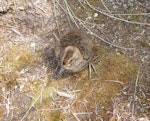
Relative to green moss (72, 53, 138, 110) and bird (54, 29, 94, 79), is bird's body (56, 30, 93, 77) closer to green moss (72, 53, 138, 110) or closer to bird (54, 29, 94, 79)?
bird (54, 29, 94, 79)

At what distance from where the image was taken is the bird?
3242 mm

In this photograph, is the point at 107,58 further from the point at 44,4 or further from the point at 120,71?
the point at 44,4

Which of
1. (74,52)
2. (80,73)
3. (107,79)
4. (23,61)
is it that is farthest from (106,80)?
(23,61)

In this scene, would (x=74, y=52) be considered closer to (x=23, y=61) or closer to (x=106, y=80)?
(x=106, y=80)

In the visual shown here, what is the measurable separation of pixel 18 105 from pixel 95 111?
742 millimetres

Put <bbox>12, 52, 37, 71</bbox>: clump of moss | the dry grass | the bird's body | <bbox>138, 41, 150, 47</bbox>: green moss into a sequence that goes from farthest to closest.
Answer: <bbox>138, 41, 150, 47</bbox>: green moss
<bbox>12, 52, 37, 71</bbox>: clump of moss
the dry grass
the bird's body

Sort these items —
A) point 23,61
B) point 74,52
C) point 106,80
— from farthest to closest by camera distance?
1. point 23,61
2. point 106,80
3. point 74,52

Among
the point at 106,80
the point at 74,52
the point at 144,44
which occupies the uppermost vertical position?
the point at 74,52

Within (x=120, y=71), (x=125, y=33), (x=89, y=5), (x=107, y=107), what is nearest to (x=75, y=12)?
(x=89, y=5)

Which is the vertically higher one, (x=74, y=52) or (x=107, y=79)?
(x=74, y=52)

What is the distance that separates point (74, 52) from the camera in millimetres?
3277

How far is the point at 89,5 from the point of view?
404 cm

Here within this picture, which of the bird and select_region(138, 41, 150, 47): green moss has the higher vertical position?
the bird

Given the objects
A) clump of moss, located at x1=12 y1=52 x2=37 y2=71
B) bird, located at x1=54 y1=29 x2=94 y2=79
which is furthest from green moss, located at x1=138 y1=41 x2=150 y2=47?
clump of moss, located at x1=12 y1=52 x2=37 y2=71
